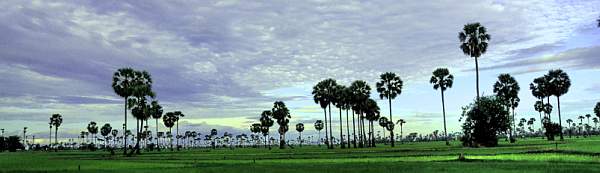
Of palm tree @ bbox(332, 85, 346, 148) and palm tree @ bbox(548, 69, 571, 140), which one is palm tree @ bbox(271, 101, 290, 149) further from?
palm tree @ bbox(548, 69, 571, 140)

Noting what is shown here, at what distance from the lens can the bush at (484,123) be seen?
84.4 meters

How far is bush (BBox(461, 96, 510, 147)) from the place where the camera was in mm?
84438

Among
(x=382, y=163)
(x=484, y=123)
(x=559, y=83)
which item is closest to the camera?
(x=382, y=163)

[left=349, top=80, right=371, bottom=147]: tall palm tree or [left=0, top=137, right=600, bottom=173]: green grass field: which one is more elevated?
[left=349, top=80, right=371, bottom=147]: tall palm tree

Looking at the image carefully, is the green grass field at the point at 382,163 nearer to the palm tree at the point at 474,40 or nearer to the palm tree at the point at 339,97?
the palm tree at the point at 474,40

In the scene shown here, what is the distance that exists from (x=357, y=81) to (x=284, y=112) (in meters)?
33.5

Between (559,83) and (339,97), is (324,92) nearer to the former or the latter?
(339,97)

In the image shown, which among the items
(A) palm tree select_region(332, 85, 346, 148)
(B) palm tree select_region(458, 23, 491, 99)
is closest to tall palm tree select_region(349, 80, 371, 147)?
(A) palm tree select_region(332, 85, 346, 148)

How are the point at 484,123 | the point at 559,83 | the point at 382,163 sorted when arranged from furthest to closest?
the point at 559,83 < the point at 484,123 < the point at 382,163

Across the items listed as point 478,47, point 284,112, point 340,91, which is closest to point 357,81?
point 340,91

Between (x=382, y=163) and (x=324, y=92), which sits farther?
(x=324, y=92)

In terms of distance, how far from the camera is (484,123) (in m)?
84.4

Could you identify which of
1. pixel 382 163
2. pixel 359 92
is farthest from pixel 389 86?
pixel 382 163

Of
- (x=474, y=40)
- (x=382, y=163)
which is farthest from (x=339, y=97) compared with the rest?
(x=382, y=163)
